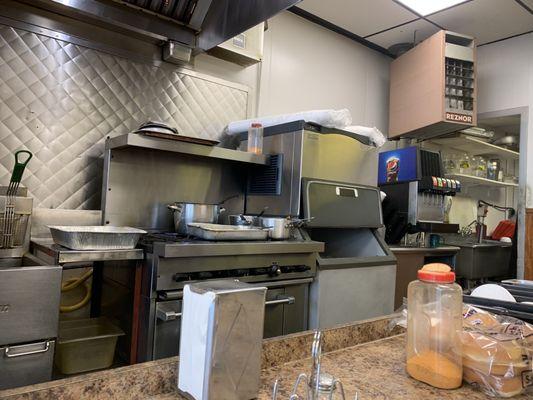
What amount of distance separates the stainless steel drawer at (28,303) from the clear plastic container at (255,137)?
4.94 feet

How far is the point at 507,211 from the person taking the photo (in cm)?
500

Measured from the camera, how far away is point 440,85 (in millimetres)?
3486

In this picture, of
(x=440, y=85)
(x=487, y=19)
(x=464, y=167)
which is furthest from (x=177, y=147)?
(x=464, y=167)

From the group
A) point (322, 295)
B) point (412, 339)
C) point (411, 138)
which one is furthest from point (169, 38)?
point (411, 138)

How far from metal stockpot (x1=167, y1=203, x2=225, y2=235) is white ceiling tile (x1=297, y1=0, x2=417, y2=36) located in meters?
2.20

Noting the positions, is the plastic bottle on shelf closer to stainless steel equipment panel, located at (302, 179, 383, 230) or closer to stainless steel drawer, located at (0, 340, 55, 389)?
stainless steel equipment panel, located at (302, 179, 383, 230)

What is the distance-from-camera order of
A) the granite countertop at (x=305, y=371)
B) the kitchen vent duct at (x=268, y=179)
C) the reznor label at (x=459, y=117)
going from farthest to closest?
the reznor label at (x=459, y=117) < the kitchen vent duct at (x=268, y=179) < the granite countertop at (x=305, y=371)

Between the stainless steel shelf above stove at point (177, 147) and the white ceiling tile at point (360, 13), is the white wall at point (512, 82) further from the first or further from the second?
the stainless steel shelf above stove at point (177, 147)

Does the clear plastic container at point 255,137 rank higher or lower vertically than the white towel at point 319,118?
lower

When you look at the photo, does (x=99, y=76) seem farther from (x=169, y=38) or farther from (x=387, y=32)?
(x=387, y=32)

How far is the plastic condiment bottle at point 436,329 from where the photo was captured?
0.72 m

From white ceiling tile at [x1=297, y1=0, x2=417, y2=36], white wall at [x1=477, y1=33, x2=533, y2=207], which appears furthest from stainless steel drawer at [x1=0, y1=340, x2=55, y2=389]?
white wall at [x1=477, y1=33, x2=533, y2=207]

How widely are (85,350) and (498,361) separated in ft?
5.24

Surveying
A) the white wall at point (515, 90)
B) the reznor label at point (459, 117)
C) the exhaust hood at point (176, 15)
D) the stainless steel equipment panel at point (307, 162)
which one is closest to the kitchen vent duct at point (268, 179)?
the stainless steel equipment panel at point (307, 162)
